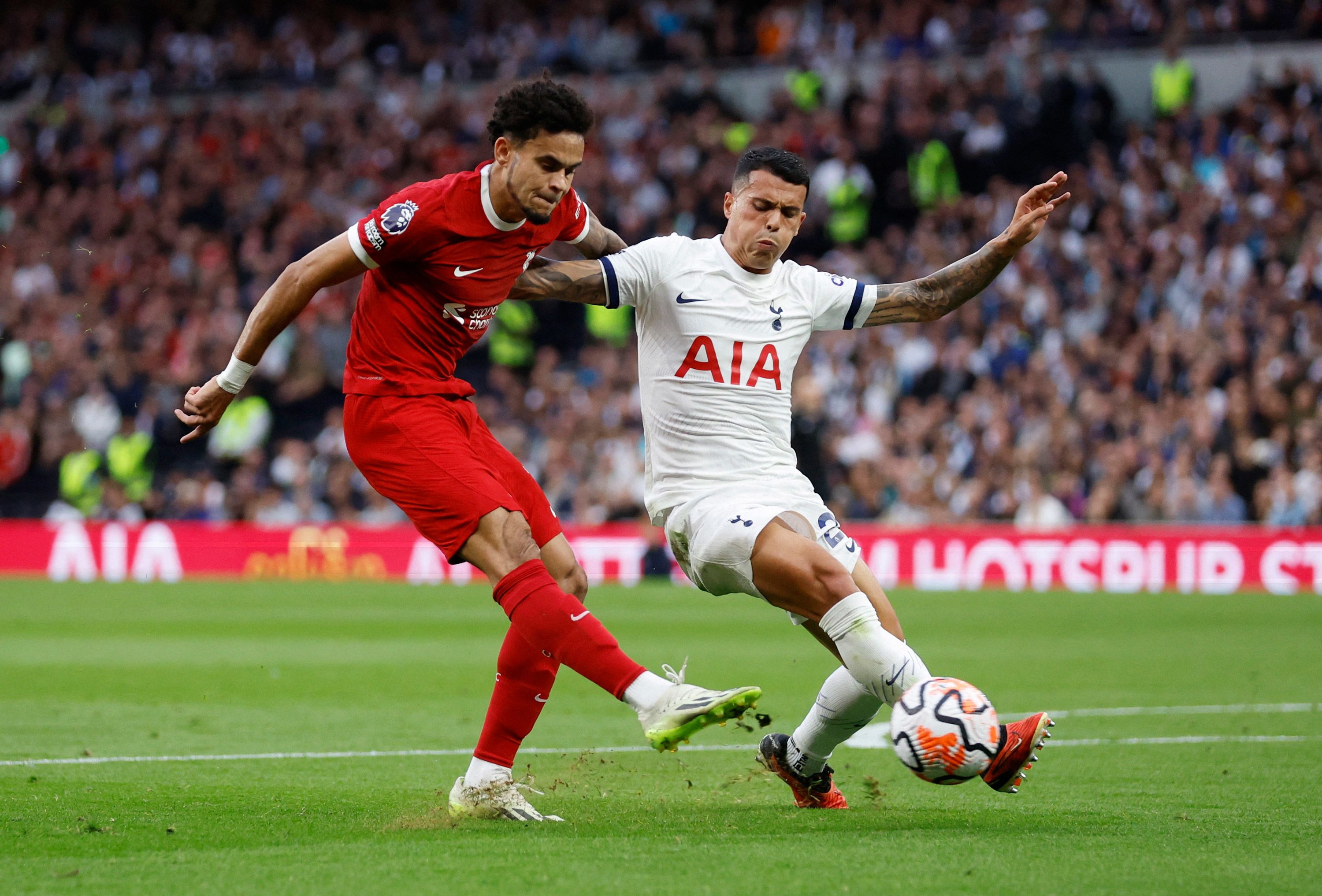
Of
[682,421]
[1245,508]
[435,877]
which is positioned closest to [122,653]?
[682,421]

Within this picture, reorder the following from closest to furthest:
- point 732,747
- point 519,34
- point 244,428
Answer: point 732,747
point 244,428
point 519,34

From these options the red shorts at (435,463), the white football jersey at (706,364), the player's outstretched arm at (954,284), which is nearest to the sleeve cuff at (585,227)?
the white football jersey at (706,364)

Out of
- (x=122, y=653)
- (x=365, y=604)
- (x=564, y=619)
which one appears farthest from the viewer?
(x=365, y=604)

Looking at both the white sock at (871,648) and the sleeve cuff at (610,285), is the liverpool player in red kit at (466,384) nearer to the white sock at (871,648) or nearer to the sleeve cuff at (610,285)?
the sleeve cuff at (610,285)

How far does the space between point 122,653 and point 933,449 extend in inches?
422

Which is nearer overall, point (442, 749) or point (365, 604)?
point (442, 749)

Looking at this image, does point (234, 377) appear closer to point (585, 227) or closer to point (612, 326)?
point (585, 227)

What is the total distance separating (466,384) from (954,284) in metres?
1.91

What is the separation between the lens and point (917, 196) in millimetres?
22453

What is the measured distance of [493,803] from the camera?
5.51 m

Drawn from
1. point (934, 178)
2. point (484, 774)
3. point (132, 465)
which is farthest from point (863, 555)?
point (484, 774)

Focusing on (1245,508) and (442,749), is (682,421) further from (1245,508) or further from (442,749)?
(1245,508)

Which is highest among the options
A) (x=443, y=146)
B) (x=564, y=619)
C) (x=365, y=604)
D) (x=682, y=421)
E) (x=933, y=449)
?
(x=443, y=146)

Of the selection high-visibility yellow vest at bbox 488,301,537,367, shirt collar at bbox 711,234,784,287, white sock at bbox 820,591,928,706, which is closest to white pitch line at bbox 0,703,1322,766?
white sock at bbox 820,591,928,706
